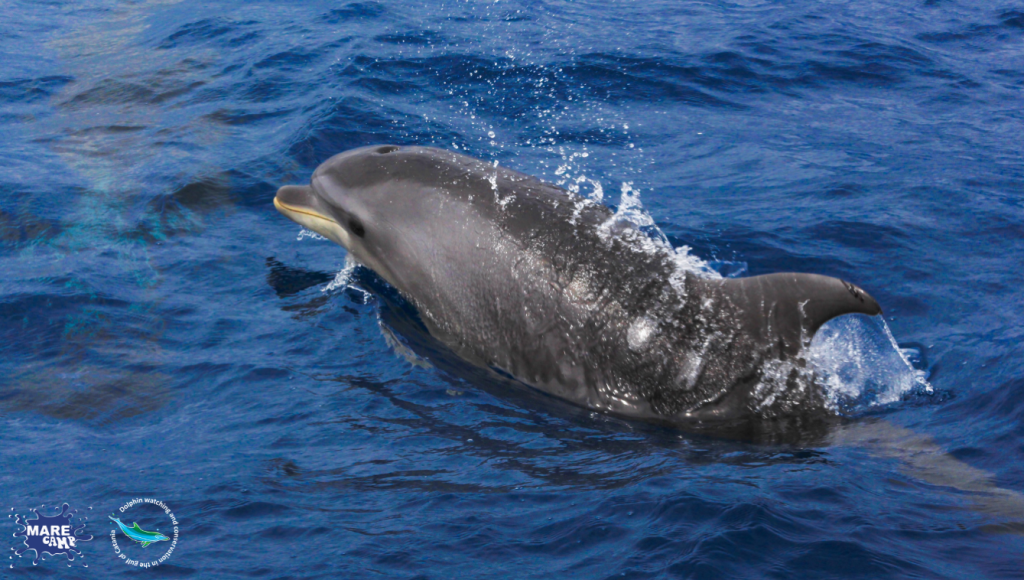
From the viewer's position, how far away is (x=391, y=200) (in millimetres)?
8367

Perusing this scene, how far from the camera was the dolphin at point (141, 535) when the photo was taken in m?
5.71

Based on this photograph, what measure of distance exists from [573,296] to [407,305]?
6.77ft

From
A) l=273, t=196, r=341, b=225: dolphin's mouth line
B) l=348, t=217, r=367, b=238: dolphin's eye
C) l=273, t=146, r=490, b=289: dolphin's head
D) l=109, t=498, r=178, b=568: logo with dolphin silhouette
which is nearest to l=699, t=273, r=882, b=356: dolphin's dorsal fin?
l=273, t=146, r=490, b=289: dolphin's head

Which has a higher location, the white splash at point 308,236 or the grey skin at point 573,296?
the grey skin at point 573,296

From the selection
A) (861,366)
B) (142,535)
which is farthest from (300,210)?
(861,366)

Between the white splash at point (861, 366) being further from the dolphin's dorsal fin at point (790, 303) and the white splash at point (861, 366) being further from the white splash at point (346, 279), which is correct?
the white splash at point (346, 279)

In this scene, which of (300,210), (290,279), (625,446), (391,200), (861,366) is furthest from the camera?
(290,279)

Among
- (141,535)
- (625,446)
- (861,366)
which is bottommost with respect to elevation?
(141,535)

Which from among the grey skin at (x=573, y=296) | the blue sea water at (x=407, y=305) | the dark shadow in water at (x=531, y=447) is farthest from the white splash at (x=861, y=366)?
the dark shadow in water at (x=531, y=447)

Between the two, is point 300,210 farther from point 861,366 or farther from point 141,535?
point 861,366

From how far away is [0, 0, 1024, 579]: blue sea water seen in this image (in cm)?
547

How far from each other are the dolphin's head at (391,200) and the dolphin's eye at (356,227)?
1 centimetres

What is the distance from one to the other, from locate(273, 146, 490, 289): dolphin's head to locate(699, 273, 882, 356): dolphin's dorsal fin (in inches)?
96.8

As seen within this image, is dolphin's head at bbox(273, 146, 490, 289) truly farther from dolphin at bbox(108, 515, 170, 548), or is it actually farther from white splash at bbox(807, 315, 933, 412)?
dolphin at bbox(108, 515, 170, 548)
